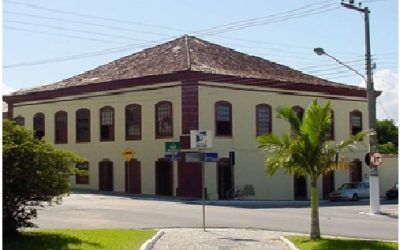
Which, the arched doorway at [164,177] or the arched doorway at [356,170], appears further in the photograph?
the arched doorway at [356,170]

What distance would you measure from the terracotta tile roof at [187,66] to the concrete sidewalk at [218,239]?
20783 mm

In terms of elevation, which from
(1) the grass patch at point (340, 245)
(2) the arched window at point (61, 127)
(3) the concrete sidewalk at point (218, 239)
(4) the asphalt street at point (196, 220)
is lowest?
(4) the asphalt street at point (196, 220)

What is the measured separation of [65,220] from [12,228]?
8168mm

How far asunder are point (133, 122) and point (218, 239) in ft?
84.8

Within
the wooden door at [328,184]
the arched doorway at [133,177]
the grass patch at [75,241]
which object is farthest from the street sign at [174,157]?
the grass patch at [75,241]

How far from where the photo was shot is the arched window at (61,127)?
152 feet

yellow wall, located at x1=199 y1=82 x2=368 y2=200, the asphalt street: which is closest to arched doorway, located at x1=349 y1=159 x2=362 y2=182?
yellow wall, located at x1=199 y1=82 x2=368 y2=200

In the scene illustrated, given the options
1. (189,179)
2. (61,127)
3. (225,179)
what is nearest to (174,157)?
(189,179)

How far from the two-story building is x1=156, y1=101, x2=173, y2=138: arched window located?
0.19 feet

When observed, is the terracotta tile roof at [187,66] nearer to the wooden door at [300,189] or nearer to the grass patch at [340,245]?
the wooden door at [300,189]

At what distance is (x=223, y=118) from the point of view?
40.7 m

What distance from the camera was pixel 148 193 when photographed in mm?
40750

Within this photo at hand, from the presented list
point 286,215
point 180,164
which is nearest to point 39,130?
point 180,164

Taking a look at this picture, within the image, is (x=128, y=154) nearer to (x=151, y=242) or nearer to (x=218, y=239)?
(x=218, y=239)
